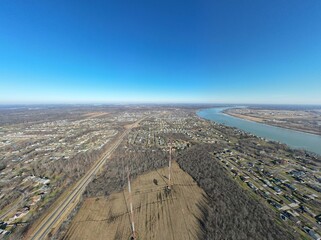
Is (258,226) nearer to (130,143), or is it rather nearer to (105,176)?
(105,176)

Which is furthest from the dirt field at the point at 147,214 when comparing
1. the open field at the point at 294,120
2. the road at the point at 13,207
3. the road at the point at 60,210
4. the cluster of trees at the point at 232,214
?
the open field at the point at 294,120

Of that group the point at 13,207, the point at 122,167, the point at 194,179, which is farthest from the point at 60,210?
the point at 194,179

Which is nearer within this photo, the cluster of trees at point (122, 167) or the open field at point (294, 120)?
the cluster of trees at point (122, 167)

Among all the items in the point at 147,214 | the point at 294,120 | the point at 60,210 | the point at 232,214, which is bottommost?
the point at 60,210

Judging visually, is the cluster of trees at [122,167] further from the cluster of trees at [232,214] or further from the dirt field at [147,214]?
the cluster of trees at [232,214]

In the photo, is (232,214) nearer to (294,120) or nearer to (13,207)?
(13,207)
